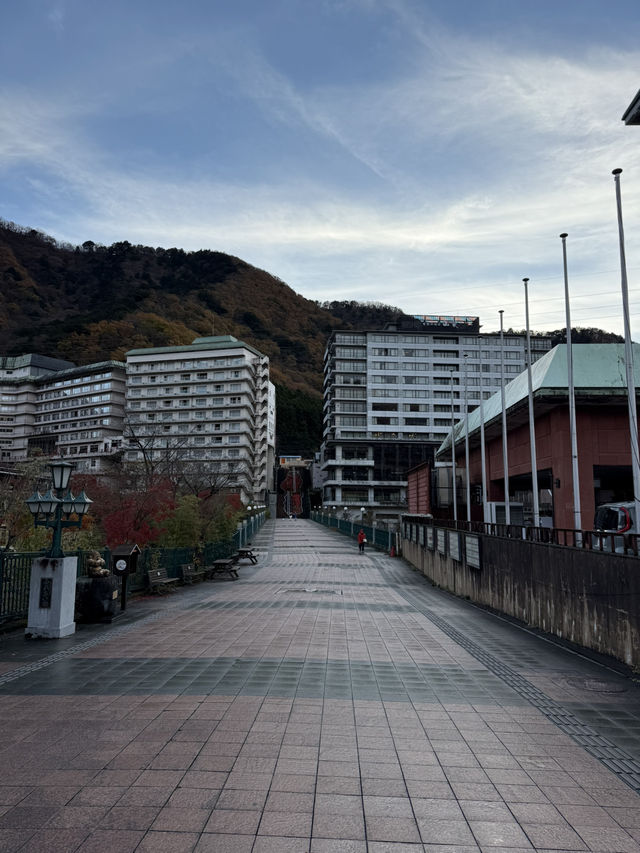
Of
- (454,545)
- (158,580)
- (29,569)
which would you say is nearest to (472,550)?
(454,545)

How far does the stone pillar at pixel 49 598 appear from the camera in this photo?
33.0ft

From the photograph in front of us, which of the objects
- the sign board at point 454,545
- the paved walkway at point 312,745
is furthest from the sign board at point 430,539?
the paved walkway at point 312,745

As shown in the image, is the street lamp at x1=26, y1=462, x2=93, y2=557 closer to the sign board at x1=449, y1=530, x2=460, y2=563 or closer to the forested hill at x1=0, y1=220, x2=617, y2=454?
the sign board at x1=449, y1=530, x2=460, y2=563

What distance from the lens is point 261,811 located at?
412cm

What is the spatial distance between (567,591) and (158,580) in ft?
35.6

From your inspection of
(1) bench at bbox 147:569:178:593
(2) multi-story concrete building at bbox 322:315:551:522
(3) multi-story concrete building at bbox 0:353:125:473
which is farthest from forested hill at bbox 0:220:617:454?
(1) bench at bbox 147:569:178:593

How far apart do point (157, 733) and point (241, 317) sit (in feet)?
530

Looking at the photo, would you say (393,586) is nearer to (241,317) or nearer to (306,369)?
(306,369)

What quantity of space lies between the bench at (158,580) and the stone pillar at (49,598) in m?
5.61

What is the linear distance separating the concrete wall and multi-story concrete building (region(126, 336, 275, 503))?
73.9 metres

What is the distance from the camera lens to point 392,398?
9162 cm

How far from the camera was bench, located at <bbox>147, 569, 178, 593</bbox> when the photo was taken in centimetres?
1598

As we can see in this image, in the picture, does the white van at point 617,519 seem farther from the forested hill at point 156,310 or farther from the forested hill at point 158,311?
the forested hill at point 156,310

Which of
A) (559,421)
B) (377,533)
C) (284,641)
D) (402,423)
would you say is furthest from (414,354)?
(284,641)
